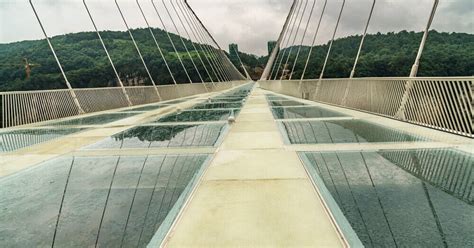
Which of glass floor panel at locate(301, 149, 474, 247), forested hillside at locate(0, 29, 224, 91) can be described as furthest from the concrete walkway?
forested hillside at locate(0, 29, 224, 91)

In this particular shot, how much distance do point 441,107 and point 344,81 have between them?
20.2ft

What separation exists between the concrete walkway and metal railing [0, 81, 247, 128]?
25.9 ft

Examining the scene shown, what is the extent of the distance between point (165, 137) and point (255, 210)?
3.92 metres

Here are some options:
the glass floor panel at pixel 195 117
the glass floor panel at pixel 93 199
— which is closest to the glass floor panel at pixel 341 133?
the glass floor panel at pixel 93 199

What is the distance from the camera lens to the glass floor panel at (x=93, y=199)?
2303 mm

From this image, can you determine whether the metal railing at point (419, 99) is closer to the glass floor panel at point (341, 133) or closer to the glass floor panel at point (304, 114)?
the glass floor panel at point (341, 133)

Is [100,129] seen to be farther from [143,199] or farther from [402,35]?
[402,35]

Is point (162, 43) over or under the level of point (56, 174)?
over

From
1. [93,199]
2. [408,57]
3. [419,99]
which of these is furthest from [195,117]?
[408,57]

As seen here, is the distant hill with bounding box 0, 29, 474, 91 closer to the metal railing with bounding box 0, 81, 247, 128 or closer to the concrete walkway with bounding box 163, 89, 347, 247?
the metal railing with bounding box 0, 81, 247, 128

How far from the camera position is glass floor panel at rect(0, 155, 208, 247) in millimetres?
2303

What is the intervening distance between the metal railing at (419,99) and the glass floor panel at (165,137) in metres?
4.07

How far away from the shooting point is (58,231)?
7.84 feet

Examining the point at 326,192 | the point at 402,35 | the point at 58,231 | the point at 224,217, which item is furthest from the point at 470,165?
the point at 402,35
